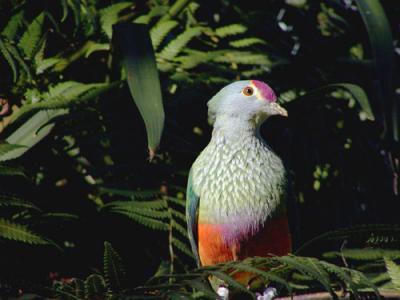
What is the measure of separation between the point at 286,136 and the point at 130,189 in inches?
42.1

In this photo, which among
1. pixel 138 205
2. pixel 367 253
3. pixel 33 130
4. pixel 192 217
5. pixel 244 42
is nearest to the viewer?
pixel 367 253

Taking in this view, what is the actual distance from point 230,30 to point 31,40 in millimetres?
1088

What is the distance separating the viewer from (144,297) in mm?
2348

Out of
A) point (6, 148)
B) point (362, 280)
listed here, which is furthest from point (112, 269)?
point (6, 148)

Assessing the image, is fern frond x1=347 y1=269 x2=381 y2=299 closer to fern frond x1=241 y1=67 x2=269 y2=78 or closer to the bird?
the bird

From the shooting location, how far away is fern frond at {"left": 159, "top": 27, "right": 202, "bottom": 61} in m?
4.21

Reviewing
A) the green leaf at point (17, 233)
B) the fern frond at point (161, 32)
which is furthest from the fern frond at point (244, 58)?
the green leaf at point (17, 233)

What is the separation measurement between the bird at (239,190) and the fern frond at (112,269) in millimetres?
1047

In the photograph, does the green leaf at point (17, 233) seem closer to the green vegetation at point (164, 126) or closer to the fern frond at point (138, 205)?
the green vegetation at point (164, 126)

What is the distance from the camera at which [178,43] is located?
4.22 m

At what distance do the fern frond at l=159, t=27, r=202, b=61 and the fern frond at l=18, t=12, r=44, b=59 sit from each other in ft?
2.21

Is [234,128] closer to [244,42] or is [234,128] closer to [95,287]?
[244,42]

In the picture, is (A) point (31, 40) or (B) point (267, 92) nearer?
(B) point (267, 92)

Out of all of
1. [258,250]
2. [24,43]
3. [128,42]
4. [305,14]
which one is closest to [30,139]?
[24,43]
